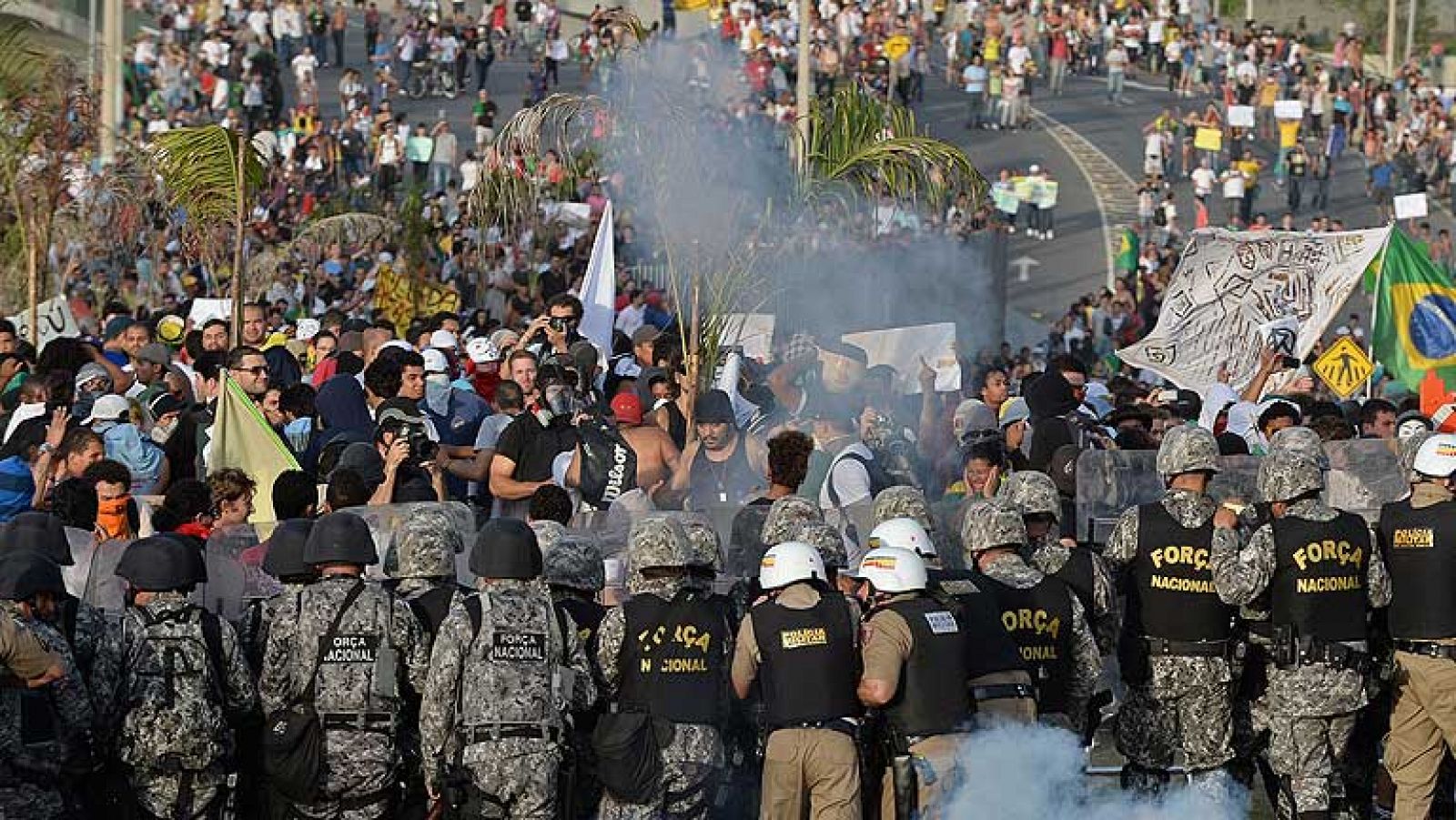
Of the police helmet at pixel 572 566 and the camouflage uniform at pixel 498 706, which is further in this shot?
the police helmet at pixel 572 566

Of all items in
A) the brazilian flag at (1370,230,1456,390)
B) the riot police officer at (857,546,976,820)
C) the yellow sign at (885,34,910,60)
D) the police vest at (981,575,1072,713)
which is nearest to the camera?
the riot police officer at (857,546,976,820)

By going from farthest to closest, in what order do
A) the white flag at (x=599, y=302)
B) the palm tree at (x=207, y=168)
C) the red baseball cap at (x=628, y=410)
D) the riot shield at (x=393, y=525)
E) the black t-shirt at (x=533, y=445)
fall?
the palm tree at (x=207, y=168) < the white flag at (x=599, y=302) < the red baseball cap at (x=628, y=410) < the black t-shirt at (x=533, y=445) < the riot shield at (x=393, y=525)

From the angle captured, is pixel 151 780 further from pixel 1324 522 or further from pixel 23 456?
pixel 1324 522

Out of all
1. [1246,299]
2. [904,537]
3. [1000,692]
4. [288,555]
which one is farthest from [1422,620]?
[1246,299]

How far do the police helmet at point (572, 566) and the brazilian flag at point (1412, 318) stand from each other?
31.4ft

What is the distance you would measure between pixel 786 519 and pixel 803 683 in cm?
112

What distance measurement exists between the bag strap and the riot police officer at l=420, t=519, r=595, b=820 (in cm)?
40

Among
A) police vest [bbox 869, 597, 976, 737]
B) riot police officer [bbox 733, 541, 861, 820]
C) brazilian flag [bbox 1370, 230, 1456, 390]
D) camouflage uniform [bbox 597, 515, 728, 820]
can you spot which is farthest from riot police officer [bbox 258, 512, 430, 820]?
brazilian flag [bbox 1370, 230, 1456, 390]

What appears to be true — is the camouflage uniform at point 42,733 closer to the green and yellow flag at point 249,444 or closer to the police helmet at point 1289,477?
the green and yellow flag at point 249,444

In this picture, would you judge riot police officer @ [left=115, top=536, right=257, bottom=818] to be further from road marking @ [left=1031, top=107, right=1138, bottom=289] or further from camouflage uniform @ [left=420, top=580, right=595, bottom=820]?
road marking @ [left=1031, top=107, right=1138, bottom=289]

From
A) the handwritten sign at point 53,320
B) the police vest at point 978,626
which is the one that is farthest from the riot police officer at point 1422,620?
the handwritten sign at point 53,320

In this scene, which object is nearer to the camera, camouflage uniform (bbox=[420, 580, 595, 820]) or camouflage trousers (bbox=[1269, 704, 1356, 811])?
camouflage uniform (bbox=[420, 580, 595, 820])

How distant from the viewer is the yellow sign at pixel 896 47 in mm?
43875

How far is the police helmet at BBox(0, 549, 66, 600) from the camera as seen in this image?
9188 mm
